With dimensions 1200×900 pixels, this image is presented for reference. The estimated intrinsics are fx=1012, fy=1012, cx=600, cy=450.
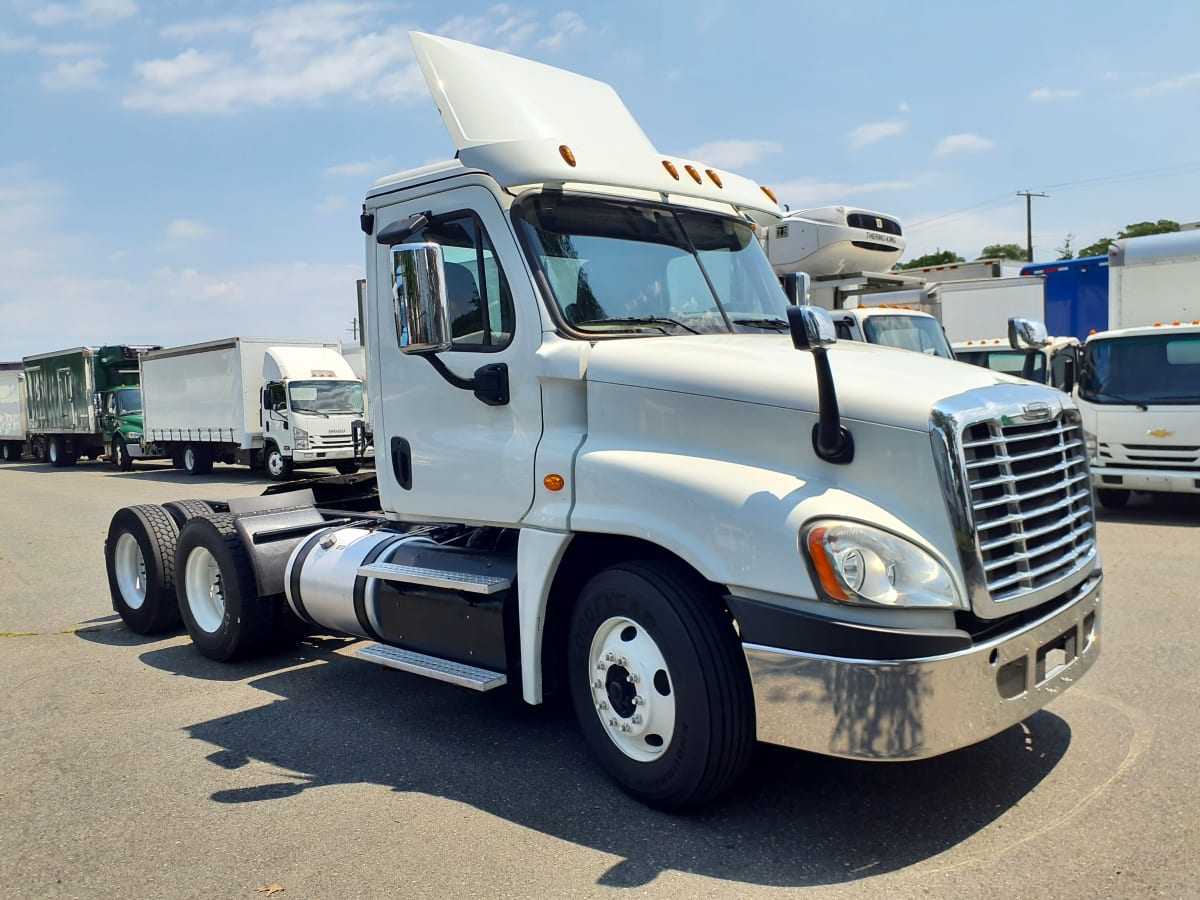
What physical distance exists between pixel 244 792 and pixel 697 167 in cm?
370

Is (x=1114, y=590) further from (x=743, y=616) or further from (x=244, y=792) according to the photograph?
(x=244, y=792)

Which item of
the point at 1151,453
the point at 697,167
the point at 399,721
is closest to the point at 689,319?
the point at 697,167

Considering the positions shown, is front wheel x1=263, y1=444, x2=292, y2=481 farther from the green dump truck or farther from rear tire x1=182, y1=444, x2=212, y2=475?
the green dump truck

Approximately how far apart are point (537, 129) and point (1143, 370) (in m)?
10.1

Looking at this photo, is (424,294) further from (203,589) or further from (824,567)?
(203,589)

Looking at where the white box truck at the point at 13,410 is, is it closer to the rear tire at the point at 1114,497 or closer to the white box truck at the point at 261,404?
the white box truck at the point at 261,404

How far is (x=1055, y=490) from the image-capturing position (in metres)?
4.01

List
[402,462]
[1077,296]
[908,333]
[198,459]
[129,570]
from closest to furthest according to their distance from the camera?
[402,462], [129,570], [908,333], [1077,296], [198,459]

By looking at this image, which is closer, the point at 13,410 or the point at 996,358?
the point at 996,358

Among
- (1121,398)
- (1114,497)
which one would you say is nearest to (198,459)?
(1114,497)

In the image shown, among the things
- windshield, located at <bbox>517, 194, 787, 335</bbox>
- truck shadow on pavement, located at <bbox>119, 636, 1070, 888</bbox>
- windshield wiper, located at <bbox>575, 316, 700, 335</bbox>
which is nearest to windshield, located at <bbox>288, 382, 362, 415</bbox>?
truck shadow on pavement, located at <bbox>119, 636, 1070, 888</bbox>

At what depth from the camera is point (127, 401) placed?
32375 millimetres

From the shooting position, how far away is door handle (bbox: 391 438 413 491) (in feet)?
17.1

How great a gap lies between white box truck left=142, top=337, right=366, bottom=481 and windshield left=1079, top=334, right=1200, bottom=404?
15354 mm
